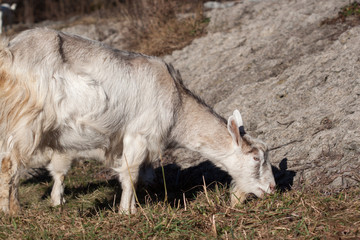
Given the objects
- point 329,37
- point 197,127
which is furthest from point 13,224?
point 329,37

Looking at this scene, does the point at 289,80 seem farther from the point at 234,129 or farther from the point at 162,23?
the point at 162,23

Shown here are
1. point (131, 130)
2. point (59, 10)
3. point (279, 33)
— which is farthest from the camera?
point (59, 10)

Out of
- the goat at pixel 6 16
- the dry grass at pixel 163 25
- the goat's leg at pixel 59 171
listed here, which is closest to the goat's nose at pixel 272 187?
the goat's leg at pixel 59 171

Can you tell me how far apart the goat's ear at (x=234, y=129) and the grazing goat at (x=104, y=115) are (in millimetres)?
11

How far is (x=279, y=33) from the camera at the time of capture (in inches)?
357

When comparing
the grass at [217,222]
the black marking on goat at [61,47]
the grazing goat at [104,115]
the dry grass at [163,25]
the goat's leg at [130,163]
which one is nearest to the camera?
the grass at [217,222]

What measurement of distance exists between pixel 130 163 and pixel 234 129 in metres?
1.24

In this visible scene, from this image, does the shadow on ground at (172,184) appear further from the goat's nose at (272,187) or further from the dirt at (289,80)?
the goat's nose at (272,187)

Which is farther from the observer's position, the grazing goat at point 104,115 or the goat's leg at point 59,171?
Result: the goat's leg at point 59,171

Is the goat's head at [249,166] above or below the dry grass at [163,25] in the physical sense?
below

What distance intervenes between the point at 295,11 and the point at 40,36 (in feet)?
19.5

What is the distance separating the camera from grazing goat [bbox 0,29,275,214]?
16.2 ft

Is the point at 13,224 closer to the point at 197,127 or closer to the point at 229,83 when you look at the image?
the point at 197,127

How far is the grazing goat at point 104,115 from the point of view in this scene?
16.2 ft
